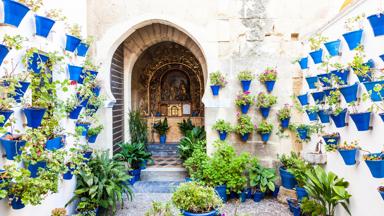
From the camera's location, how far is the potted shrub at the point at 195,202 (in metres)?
3.46

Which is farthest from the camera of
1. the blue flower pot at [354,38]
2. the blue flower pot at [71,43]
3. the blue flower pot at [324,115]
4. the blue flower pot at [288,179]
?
the blue flower pot at [288,179]

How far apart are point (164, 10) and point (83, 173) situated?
3.43m

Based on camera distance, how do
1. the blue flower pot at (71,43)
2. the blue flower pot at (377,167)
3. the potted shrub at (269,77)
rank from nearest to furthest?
1. the blue flower pot at (377,167)
2. the blue flower pot at (71,43)
3. the potted shrub at (269,77)

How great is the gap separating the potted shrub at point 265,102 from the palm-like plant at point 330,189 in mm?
1842

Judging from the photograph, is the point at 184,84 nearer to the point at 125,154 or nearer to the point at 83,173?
the point at 125,154

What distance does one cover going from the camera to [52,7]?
418 centimetres

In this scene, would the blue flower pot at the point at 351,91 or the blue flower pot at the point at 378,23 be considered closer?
the blue flower pot at the point at 378,23

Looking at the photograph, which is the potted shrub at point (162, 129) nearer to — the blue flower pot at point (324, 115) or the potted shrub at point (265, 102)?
the potted shrub at point (265, 102)

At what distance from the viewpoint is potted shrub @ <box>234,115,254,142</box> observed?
5586 mm

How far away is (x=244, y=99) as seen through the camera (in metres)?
5.59

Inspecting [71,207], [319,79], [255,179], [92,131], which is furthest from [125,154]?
[319,79]

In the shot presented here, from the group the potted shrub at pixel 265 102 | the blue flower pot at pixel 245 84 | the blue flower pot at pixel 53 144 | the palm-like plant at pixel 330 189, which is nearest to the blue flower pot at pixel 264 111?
the potted shrub at pixel 265 102

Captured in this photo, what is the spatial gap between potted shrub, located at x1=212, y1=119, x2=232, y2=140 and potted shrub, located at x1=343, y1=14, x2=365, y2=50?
9.05 ft

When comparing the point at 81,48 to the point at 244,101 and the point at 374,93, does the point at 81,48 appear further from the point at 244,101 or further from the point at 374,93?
the point at 374,93
